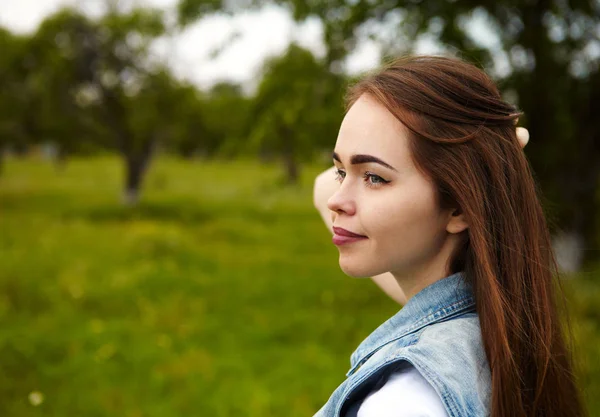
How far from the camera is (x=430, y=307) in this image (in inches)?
53.2

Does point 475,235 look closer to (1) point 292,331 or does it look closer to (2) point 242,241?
(1) point 292,331

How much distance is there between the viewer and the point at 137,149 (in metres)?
16.6

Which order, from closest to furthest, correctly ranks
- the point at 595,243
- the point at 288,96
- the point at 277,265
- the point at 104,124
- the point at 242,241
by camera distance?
the point at 288,96 < the point at 595,243 < the point at 277,265 < the point at 242,241 < the point at 104,124

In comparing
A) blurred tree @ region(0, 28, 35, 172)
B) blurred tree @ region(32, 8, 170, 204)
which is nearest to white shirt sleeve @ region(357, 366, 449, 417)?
blurred tree @ region(32, 8, 170, 204)

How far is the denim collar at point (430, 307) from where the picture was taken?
4.39 feet

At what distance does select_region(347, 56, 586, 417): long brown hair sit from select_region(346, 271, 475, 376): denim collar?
0.13ft

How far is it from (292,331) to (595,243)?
16.5 feet

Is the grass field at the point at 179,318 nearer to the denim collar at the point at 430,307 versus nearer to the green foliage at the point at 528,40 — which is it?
the denim collar at the point at 430,307

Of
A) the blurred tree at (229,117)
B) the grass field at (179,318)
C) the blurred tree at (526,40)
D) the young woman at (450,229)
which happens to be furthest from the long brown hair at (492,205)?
the blurred tree at (229,117)

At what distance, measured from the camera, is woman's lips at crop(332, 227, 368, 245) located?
1.37 metres

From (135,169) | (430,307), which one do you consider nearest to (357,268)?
(430,307)

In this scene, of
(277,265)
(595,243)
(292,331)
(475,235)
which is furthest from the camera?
(277,265)

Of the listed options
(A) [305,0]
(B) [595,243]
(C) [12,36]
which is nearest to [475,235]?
(A) [305,0]

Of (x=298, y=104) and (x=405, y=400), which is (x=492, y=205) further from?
(x=298, y=104)
